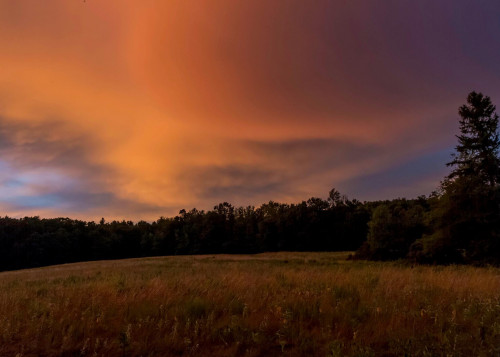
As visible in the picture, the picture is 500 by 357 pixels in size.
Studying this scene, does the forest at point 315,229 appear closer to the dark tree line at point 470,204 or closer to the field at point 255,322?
the dark tree line at point 470,204

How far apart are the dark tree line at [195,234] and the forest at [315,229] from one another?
27 centimetres

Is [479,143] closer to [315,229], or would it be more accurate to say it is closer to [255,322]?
[255,322]

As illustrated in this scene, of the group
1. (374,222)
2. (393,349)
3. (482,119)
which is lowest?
(393,349)

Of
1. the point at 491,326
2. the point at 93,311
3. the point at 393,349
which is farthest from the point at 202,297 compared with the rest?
the point at 491,326

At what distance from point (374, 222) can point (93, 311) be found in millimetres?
48949

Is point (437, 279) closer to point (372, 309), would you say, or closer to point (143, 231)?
point (372, 309)

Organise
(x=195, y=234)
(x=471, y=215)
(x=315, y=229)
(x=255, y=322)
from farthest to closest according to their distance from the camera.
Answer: (x=195, y=234)
(x=315, y=229)
(x=471, y=215)
(x=255, y=322)

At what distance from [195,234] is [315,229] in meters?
36.8

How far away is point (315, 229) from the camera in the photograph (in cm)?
10131

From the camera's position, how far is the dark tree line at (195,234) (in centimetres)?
9369

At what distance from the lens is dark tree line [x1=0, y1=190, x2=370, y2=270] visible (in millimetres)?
93688

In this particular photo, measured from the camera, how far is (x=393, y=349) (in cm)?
522

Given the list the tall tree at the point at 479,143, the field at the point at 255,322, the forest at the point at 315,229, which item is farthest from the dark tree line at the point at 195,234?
the field at the point at 255,322

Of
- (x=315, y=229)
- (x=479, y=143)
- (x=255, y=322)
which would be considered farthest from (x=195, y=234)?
(x=255, y=322)
